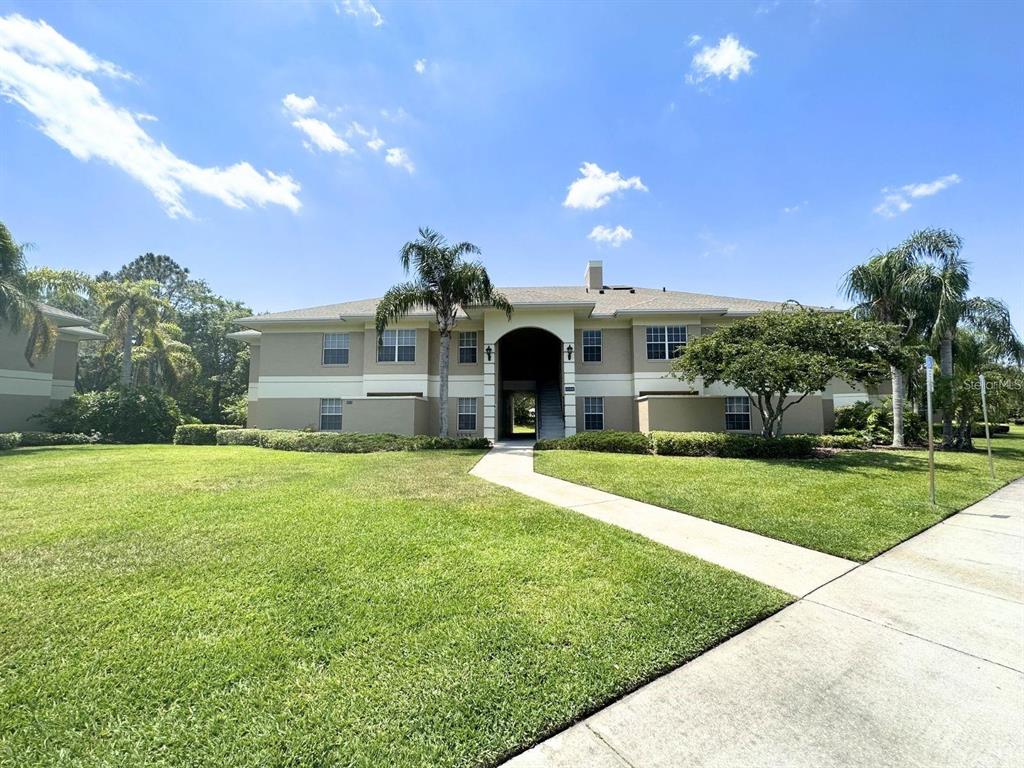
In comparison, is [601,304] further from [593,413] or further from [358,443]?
[358,443]

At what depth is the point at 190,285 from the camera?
5109 centimetres

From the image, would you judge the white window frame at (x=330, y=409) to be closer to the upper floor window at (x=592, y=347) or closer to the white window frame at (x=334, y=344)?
the white window frame at (x=334, y=344)

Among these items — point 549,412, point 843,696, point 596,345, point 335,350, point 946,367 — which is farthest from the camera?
point 549,412

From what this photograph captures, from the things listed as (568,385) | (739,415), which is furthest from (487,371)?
(739,415)

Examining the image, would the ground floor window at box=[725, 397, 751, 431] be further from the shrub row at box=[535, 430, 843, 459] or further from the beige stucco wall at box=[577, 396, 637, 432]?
the beige stucco wall at box=[577, 396, 637, 432]

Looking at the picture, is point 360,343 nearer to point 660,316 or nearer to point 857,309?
point 660,316

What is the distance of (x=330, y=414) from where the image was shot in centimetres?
2144

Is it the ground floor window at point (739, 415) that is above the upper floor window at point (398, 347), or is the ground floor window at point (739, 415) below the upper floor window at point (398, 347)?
below

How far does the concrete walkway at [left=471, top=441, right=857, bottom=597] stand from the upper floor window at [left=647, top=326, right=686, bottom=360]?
12.1 m

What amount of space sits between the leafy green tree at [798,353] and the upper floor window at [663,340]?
4.24 m

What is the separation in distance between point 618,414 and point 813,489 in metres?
11.4

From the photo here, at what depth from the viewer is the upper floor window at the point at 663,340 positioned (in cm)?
2000

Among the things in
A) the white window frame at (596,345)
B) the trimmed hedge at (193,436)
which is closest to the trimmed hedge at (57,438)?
the trimmed hedge at (193,436)

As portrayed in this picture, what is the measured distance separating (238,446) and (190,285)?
44.1 meters
